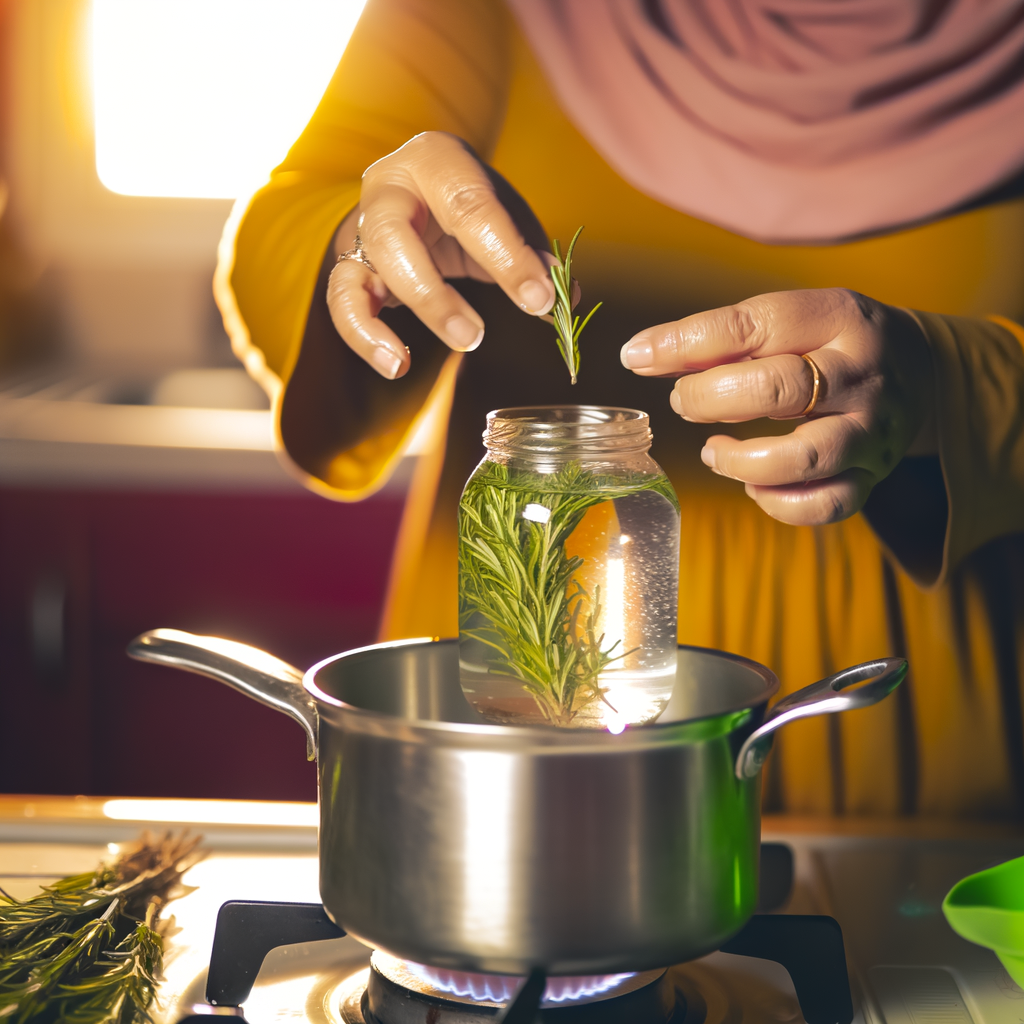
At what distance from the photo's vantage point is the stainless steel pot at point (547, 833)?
18.5 inches

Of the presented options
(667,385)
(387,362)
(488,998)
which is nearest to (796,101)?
(667,385)

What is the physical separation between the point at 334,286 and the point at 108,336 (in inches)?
21.0

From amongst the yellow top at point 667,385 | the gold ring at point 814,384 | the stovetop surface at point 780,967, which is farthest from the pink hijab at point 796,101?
the stovetop surface at point 780,967

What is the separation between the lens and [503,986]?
1.82ft

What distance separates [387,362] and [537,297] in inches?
Answer: 5.7

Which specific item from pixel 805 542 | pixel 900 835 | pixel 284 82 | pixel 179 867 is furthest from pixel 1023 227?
pixel 179 867

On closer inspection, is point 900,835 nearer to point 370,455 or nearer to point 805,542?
point 805,542

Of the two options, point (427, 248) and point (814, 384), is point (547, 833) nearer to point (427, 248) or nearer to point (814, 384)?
point (814, 384)

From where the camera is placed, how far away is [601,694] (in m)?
0.60

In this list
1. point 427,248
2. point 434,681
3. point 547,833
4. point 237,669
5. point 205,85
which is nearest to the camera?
point 547,833

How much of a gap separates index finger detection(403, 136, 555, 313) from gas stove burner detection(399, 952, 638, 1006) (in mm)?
427

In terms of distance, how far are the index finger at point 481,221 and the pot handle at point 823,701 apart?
32 centimetres

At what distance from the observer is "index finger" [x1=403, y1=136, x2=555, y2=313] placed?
0.72m

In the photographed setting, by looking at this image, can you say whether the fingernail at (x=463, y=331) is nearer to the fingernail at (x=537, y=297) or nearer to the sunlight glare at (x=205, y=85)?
the fingernail at (x=537, y=297)
